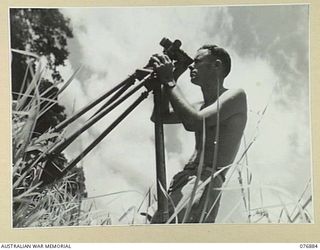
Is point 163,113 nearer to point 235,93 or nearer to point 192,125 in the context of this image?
point 192,125

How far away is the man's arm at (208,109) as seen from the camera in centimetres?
117

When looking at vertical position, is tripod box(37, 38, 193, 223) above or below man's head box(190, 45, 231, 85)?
below

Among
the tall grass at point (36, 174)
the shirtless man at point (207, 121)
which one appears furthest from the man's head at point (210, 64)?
the tall grass at point (36, 174)

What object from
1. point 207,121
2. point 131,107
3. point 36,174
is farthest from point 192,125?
point 36,174

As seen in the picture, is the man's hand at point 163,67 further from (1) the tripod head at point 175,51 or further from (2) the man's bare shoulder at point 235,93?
(2) the man's bare shoulder at point 235,93

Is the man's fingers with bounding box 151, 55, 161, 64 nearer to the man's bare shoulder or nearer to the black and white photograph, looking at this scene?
the black and white photograph

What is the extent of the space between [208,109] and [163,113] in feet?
0.35

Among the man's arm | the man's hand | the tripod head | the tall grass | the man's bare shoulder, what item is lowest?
the tall grass

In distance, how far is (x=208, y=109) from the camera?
1172 mm

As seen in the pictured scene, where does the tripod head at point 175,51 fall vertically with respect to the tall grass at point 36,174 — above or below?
above

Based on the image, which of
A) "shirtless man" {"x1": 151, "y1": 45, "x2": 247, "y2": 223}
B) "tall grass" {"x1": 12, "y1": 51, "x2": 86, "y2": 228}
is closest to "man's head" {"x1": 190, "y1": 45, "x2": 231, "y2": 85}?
"shirtless man" {"x1": 151, "y1": 45, "x2": 247, "y2": 223}

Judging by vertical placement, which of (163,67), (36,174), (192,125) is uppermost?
(163,67)

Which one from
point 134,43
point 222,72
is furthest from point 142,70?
point 222,72

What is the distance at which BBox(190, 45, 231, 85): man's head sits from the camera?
118 centimetres
